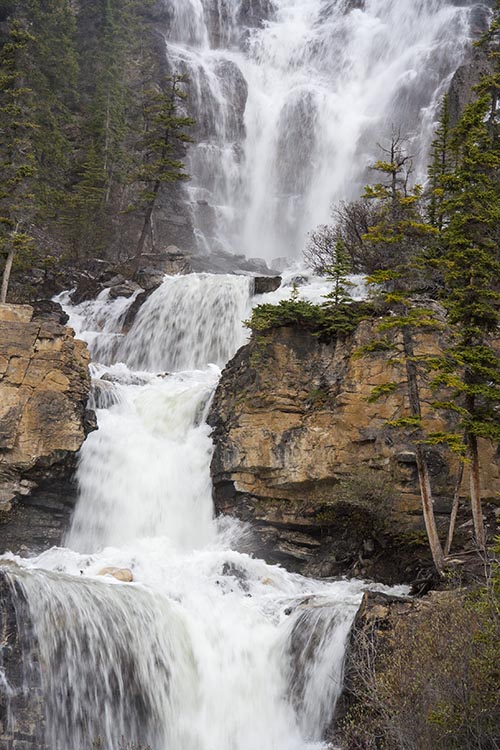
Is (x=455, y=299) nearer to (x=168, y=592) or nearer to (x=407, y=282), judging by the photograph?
(x=407, y=282)

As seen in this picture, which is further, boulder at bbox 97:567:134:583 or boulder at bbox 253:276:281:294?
boulder at bbox 253:276:281:294

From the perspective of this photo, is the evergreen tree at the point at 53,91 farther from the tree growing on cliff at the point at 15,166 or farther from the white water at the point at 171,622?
the white water at the point at 171,622

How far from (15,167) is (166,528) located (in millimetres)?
17398

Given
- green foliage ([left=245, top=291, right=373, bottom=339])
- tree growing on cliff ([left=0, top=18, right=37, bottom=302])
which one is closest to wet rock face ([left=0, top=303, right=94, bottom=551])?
green foliage ([left=245, top=291, right=373, bottom=339])

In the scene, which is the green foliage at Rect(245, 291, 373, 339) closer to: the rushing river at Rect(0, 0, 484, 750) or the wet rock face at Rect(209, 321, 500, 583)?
the wet rock face at Rect(209, 321, 500, 583)

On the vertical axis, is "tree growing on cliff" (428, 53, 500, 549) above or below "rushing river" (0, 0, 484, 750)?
above

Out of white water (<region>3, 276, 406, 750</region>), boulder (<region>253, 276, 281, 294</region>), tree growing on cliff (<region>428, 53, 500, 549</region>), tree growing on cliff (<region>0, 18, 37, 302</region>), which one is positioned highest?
tree growing on cliff (<region>0, 18, 37, 302</region>)

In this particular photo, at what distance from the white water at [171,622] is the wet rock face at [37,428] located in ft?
2.58

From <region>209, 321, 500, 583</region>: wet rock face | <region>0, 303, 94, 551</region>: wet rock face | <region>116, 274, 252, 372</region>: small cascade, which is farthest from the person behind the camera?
<region>116, 274, 252, 372</region>: small cascade

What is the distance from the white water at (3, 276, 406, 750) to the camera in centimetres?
1085

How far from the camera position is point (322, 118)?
53.3 metres

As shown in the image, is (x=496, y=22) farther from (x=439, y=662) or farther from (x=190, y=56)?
(x=190, y=56)

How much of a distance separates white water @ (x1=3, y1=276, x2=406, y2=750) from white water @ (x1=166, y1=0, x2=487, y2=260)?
30.5m

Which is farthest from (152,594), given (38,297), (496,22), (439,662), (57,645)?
(496,22)
